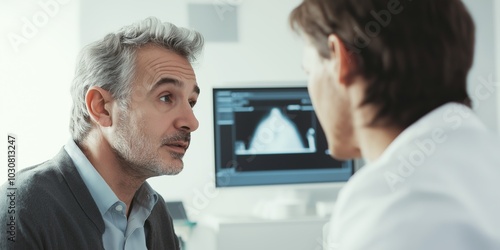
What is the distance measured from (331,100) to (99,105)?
940 millimetres

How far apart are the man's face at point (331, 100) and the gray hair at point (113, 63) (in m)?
0.87

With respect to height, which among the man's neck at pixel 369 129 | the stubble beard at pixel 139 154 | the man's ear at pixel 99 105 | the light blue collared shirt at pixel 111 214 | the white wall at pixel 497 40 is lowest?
the light blue collared shirt at pixel 111 214

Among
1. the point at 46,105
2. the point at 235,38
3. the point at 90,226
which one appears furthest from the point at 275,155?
the point at 90,226

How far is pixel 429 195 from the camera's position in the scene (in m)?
0.54

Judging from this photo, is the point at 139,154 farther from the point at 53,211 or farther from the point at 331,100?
the point at 331,100

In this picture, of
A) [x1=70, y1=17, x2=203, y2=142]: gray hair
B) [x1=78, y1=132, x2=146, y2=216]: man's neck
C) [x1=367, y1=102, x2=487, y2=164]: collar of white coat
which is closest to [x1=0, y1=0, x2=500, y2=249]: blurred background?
[x1=70, y1=17, x2=203, y2=142]: gray hair

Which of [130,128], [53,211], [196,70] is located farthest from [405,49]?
[196,70]

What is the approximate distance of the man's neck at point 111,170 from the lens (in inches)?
57.3

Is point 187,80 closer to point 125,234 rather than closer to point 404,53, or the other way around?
point 125,234

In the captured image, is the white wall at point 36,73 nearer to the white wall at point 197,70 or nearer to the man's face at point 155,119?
Answer: the white wall at point 197,70

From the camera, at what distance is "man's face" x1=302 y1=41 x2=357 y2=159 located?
71cm

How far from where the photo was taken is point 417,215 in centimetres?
53

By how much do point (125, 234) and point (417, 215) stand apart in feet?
3.28

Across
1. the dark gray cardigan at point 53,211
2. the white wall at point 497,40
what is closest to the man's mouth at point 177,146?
the dark gray cardigan at point 53,211
